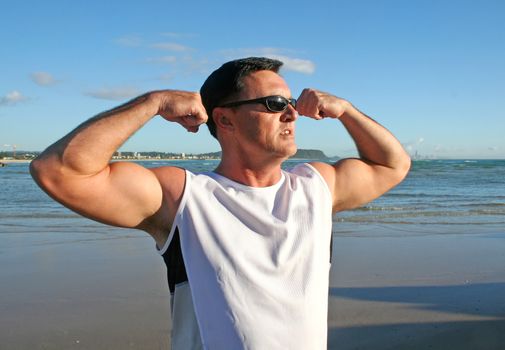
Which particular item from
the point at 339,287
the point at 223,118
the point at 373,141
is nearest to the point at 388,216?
the point at 339,287

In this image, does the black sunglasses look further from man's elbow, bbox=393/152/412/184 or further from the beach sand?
the beach sand

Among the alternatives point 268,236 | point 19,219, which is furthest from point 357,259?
point 19,219

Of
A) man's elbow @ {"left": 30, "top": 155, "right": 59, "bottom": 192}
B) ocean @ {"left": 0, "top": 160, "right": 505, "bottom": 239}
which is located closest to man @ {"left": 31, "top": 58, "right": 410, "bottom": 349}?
man's elbow @ {"left": 30, "top": 155, "right": 59, "bottom": 192}

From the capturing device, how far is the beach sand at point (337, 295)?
5.32 metres

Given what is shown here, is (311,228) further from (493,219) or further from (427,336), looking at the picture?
(493,219)

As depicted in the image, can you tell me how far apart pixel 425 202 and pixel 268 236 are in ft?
57.7

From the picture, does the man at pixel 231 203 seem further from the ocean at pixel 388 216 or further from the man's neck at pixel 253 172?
the ocean at pixel 388 216

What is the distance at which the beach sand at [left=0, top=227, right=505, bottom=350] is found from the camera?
5.32 meters

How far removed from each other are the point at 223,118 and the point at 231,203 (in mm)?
459

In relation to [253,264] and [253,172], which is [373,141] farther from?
[253,264]

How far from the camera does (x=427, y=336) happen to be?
528cm

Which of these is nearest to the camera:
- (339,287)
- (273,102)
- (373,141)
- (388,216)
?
(273,102)

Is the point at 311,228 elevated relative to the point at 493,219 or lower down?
elevated

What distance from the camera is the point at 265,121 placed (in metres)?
2.44
